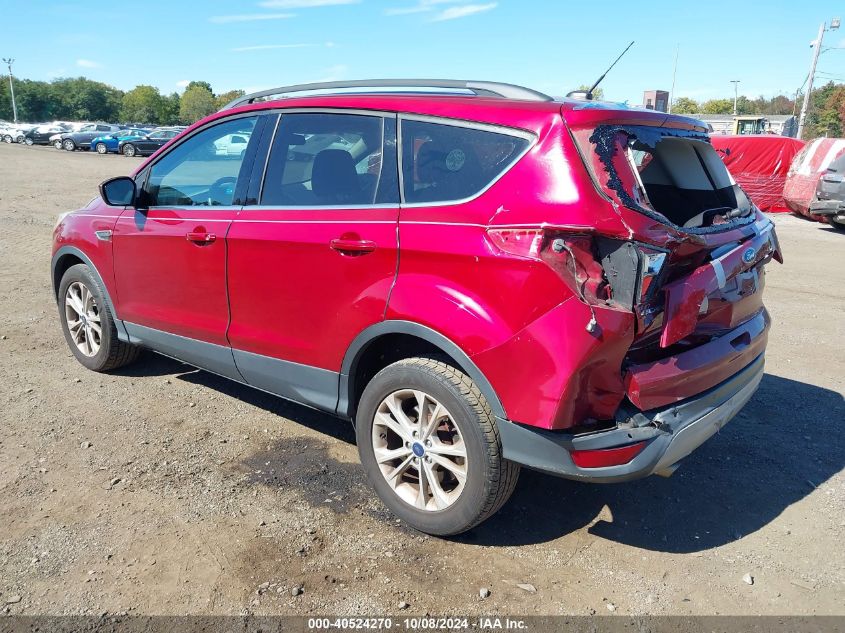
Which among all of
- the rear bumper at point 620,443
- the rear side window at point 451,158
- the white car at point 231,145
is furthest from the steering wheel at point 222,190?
the rear bumper at point 620,443

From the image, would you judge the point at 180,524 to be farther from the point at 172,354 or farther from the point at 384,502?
the point at 172,354

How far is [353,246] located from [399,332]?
48 cm

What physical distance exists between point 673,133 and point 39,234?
10732 mm

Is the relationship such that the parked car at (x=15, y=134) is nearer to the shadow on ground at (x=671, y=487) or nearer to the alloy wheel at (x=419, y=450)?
the shadow on ground at (x=671, y=487)

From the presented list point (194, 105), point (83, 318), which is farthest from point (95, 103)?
point (83, 318)

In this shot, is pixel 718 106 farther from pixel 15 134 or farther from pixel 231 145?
pixel 231 145

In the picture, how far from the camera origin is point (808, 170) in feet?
49.1

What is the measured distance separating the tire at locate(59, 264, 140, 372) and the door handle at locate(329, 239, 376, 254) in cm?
243

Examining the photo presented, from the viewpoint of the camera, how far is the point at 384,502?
331cm

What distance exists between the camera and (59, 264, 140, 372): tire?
4852mm

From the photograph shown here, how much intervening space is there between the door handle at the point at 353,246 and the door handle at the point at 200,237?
3.22 feet

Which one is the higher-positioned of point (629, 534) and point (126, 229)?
point (126, 229)

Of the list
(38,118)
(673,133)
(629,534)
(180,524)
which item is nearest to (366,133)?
(673,133)

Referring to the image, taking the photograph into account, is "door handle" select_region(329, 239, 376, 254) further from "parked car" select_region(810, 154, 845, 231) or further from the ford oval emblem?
"parked car" select_region(810, 154, 845, 231)
